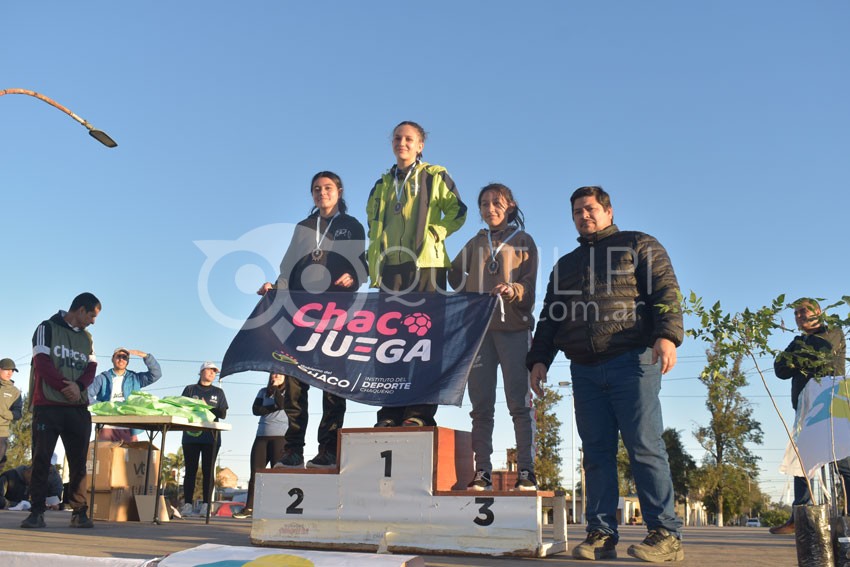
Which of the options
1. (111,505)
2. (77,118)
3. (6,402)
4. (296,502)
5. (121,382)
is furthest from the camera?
(77,118)

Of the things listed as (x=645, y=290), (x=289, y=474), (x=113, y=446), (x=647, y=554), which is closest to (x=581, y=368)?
(x=645, y=290)

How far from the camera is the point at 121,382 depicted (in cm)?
1153

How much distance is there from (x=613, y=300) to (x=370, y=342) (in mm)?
1873

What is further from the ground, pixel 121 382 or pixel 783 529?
pixel 121 382

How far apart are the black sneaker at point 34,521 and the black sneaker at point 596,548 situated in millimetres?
4771

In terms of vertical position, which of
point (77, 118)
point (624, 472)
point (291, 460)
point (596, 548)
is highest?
point (77, 118)

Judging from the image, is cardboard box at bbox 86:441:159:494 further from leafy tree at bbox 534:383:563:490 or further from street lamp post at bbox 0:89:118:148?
leafy tree at bbox 534:383:563:490

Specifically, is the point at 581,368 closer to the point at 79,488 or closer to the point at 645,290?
the point at 645,290

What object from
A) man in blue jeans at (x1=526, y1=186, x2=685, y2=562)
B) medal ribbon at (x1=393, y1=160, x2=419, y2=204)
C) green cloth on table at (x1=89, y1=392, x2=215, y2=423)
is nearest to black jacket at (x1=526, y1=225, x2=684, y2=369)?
man in blue jeans at (x1=526, y1=186, x2=685, y2=562)

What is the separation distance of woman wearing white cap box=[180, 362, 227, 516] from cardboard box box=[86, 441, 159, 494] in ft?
2.12

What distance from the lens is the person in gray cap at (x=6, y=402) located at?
486 inches

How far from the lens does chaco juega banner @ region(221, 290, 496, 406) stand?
219 inches

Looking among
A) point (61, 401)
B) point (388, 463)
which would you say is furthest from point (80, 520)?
point (388, 463)

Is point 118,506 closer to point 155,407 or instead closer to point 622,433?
point 155,407
